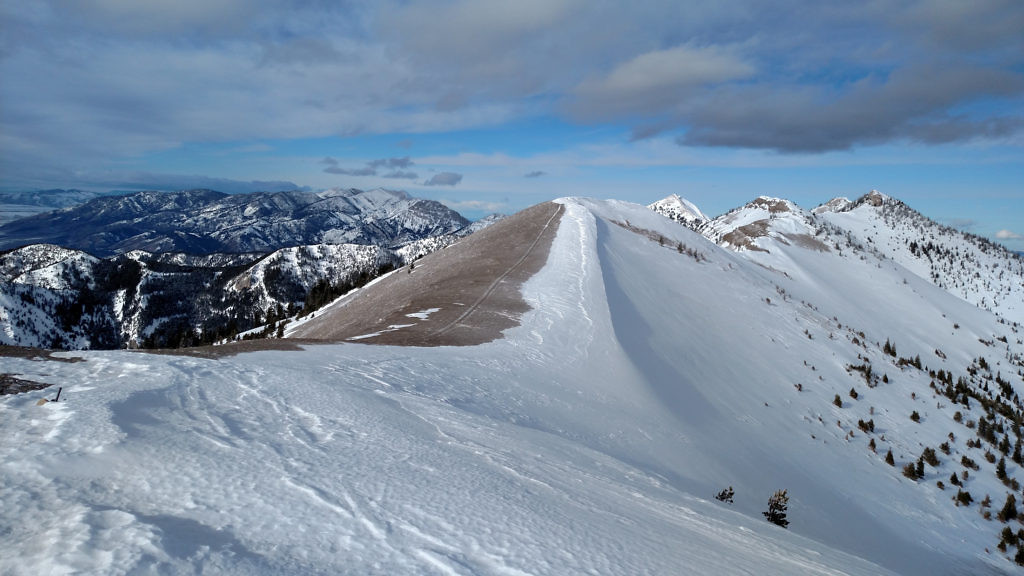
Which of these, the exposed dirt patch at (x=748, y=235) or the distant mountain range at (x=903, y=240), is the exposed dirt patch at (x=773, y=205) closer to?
the distant mountain range at (x=903, y=240)

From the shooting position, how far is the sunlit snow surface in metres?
5.14

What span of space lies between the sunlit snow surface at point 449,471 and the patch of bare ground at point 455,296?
1.94 metres

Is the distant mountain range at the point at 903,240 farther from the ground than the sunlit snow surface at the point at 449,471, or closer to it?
farther from the ground

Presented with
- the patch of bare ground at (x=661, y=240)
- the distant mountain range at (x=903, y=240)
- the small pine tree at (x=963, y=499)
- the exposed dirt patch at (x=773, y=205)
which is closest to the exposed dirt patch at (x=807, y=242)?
the distant mountain range at (x=903, y=240)

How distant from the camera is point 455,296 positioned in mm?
27188

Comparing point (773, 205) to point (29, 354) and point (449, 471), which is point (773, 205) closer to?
point (449, 471)

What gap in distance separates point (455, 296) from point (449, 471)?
19751 mm

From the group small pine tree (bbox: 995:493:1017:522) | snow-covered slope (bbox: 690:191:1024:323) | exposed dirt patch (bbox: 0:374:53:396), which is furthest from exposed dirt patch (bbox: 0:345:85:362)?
snow-covered slope (bbox: 690:191:1024:323)

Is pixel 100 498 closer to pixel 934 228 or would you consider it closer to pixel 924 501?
pixel 924 501

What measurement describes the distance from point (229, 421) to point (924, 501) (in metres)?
24.9

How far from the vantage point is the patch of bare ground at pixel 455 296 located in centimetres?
2088

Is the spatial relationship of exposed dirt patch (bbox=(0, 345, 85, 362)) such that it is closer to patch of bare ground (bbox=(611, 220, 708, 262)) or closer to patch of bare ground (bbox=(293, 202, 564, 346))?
patch of bare ground (bbox=(293, 202, 564, 346))

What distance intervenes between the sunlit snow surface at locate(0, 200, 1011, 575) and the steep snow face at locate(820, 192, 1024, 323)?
146 metres

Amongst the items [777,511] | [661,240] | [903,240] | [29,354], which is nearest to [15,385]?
[29,354]
